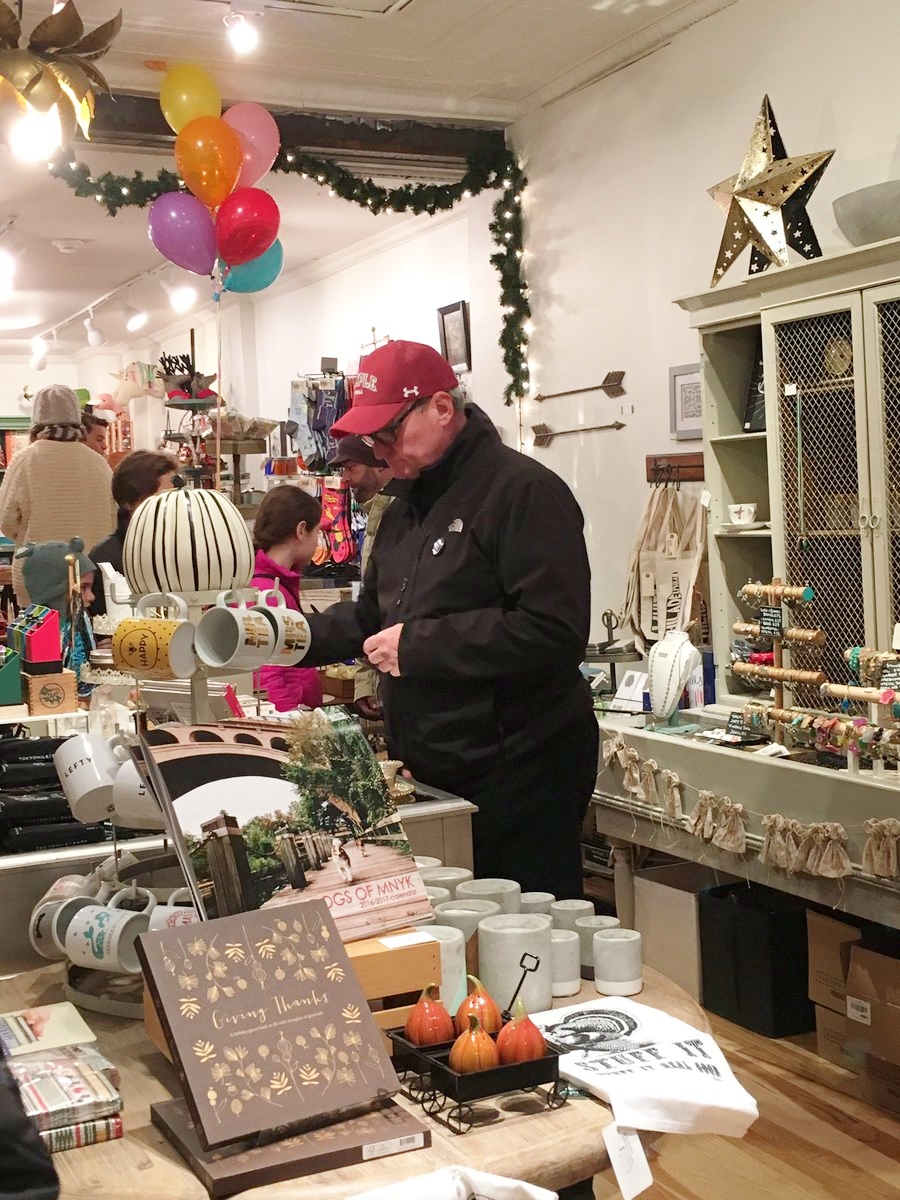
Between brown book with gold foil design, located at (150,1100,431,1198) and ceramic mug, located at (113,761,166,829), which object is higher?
ceramic mug, located at (113,761,166,829)

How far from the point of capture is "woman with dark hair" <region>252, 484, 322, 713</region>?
3.87 metres

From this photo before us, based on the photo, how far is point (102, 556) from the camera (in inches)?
169

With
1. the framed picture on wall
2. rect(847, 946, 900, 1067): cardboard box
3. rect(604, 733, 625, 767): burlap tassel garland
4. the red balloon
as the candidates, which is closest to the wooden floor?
rect(847, 946, 900, 1067): cardboard box

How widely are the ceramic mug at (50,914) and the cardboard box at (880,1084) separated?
7.39ft

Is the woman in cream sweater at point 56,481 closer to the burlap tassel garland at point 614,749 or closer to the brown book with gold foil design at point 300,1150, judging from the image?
the burlap tassel garland at point 614,749

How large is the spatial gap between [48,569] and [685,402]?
2.41 meters

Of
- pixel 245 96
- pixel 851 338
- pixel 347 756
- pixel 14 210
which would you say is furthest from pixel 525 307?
pixel 347 756

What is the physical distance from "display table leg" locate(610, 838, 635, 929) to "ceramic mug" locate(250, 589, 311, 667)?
7.94ft

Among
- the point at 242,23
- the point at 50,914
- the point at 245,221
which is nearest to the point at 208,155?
the point at 245,221

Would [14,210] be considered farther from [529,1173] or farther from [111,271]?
[529,1173]

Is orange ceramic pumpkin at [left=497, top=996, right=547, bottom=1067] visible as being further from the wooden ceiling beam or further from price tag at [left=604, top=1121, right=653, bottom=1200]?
the wooden ceiling beam

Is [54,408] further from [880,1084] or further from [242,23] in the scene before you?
[880,1084]

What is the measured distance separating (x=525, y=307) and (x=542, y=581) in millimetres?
3822

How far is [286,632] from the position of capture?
68.3 inches
